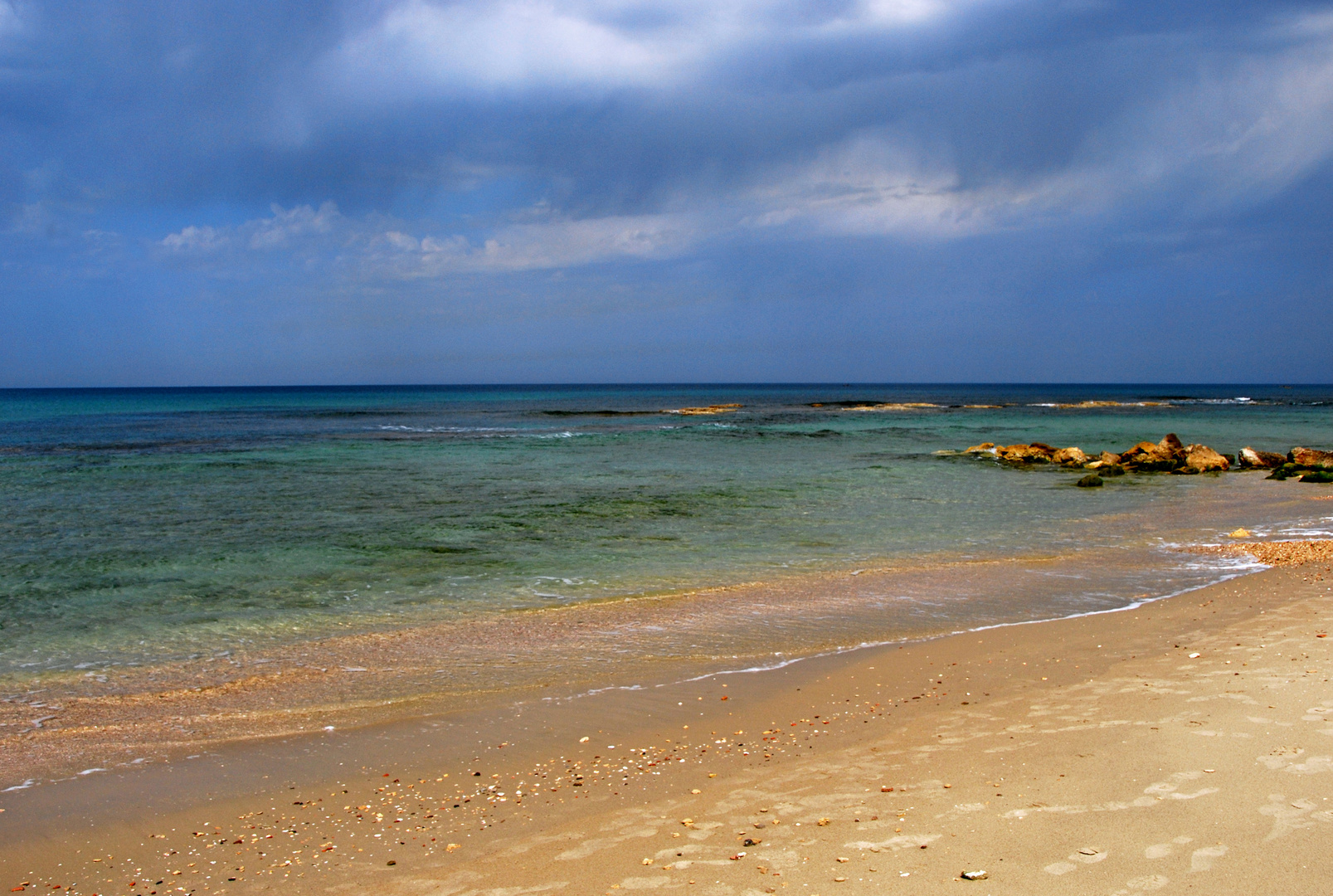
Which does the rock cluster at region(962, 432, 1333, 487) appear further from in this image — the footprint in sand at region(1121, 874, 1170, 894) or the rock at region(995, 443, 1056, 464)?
the footprint in sand at region(1121, 874, 1170, 894)

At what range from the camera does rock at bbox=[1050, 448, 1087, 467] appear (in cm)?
2908

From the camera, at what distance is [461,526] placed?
16.7 metres

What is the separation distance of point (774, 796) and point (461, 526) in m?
12.7

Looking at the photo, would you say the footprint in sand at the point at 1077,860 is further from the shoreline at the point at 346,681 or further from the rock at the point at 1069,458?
the rock at the point at 1069,458

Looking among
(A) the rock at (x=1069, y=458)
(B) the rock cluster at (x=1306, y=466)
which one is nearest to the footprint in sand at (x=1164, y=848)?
(B) the rock cluster at (x=1306, y=466)

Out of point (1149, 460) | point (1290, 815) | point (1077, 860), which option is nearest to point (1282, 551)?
point (1290, 815)

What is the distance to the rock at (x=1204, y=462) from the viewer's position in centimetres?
→ 2678

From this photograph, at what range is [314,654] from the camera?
340 inches

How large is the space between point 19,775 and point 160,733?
0.92 metres

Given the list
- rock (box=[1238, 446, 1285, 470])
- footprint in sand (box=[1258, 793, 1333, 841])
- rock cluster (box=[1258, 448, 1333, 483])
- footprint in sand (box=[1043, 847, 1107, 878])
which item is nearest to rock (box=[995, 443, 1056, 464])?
rock (box=[1238, 446, 1285, 470])

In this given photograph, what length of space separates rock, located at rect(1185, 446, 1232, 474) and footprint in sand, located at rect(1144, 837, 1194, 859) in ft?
88.4

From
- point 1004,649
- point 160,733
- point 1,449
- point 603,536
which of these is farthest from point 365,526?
point 1,449

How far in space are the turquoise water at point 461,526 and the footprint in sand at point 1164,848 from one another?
6521 millimetres

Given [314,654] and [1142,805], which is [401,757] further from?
[1142,805]
